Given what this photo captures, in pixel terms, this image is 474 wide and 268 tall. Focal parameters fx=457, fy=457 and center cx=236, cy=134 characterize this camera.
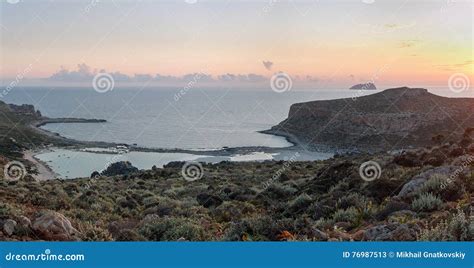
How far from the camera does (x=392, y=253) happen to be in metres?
6.54

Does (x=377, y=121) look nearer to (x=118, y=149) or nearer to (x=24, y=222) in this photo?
A: (x=118, y=149)

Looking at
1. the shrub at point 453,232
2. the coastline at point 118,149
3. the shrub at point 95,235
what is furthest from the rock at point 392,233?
the coastline at point 118,149

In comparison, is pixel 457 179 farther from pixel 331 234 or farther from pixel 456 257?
pixel 331 234

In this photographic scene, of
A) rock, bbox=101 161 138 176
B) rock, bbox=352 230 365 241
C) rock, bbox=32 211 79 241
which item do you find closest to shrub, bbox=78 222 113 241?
rock, bbox=32 211 79 241

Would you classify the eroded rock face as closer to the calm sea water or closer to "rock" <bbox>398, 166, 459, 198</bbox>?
"rock" <bbox>398, 166, 459, 198</bbox>

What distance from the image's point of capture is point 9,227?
24.1 feet

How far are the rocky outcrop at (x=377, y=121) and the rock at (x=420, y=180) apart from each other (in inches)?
982

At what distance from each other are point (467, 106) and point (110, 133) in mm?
26549

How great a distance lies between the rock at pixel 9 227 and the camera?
288 inches

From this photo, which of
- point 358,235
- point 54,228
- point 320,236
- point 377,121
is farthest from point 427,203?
point 377,121

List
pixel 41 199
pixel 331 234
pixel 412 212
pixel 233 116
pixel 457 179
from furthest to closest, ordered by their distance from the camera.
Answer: pixel 233 116 < pixel 41 199 < pixel 457 179 < pixel 412 212 < pixel 331 234

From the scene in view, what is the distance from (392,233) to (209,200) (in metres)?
7.59

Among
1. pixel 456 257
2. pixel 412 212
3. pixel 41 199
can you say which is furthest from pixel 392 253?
pixel 41 199

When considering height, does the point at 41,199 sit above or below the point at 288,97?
below
